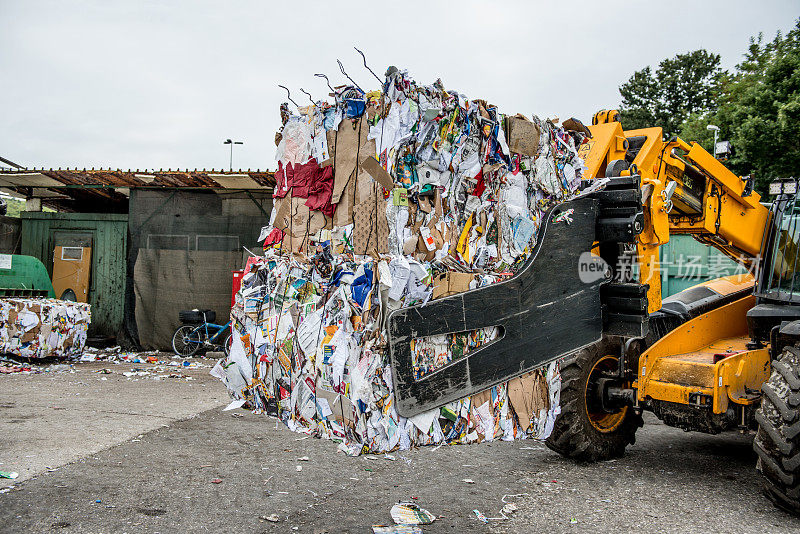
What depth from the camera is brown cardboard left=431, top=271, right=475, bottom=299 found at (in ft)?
9.68

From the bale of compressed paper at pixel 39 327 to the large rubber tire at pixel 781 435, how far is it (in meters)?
10.6

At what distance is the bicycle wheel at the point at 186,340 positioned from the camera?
11781 millimetres

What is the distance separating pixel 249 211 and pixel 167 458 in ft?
25.3

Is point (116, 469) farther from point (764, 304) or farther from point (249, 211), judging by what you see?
point (249, 211)

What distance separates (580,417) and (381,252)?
3.10m

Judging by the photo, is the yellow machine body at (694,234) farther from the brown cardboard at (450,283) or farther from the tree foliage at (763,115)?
the tree foliage at (763,115)

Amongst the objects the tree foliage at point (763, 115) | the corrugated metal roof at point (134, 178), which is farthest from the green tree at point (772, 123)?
the corrugated metal roof at point (134, 178)

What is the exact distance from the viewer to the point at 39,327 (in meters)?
10.2

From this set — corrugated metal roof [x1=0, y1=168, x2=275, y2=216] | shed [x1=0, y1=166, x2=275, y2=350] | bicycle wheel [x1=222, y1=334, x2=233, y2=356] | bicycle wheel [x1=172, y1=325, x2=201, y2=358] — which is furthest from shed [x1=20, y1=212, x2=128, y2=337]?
bicycle wheel [x1=222, y1=334, x2=233, y2=356]

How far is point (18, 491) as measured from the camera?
14.2 feet

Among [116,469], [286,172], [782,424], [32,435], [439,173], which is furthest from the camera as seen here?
[32,435]

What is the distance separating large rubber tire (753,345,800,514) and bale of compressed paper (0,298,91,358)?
10572 millimetres

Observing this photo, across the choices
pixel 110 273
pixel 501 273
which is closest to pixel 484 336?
pixel 501 273

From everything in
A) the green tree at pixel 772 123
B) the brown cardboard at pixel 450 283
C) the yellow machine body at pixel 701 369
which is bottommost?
the yellow machine body at pixel 701 369
